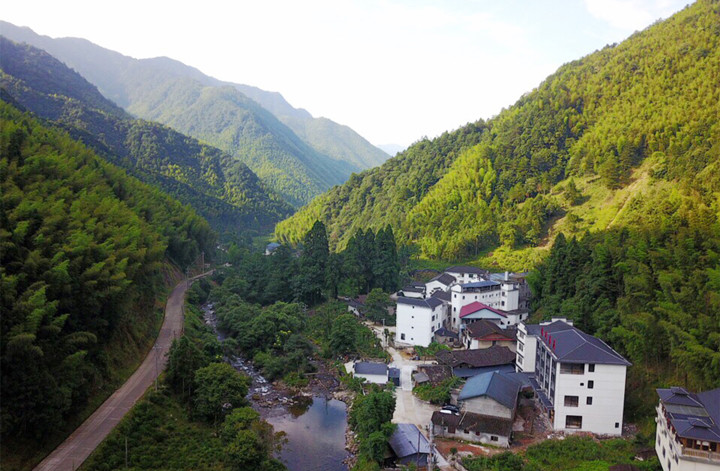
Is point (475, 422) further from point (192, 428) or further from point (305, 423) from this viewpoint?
point (192, 428)

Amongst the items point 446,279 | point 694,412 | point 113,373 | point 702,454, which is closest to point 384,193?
point 446,279

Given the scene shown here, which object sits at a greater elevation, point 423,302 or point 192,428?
point 423,302

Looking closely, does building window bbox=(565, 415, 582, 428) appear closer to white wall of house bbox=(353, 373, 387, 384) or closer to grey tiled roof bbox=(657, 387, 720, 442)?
grey tiled roof bbox=(657, 387, 720, 442)

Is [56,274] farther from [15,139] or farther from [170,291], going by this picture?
[170,291]

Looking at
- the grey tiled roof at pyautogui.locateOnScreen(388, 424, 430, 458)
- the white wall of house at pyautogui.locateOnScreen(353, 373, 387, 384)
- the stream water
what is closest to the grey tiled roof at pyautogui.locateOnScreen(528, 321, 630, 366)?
the grey tiled roof at pyautogui.locateOnScreen(388, 424, 430, 458)

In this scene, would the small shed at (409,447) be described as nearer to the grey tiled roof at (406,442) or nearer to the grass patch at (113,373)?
the grey tiled roof at (406,442)
